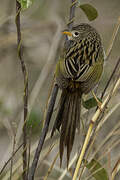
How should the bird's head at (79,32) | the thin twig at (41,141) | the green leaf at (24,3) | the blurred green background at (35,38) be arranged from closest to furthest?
the green leaf at (24,3) < the thin twig at (41,141) < the bird's head at (79,32) < the blurred green background at (35,38)

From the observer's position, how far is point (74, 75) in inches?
114

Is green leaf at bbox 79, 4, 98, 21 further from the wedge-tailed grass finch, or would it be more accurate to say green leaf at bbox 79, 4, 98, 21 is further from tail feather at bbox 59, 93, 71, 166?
tail feather at bbox 59, 93, 71, 166

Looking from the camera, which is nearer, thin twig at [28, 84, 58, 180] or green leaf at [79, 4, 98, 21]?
thin twig at [28, 84, 58, 180]

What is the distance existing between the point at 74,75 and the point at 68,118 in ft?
1.22

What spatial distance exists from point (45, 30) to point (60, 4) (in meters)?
0.54

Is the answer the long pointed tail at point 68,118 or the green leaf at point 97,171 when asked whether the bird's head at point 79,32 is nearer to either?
the long pointed tail at point 68,118

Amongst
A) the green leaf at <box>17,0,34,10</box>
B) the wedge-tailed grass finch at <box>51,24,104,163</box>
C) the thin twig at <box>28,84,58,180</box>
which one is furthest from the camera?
the wedge-tailed grass finch at <box>51,24,104,163</box>

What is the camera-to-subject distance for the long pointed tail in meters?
2.61

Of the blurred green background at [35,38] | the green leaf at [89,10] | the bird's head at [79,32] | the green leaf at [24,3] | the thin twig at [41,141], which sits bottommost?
the blurred green background at [35,38]

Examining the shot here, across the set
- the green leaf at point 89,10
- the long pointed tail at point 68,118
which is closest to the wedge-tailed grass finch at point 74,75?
the long pointed tail at point 68,118

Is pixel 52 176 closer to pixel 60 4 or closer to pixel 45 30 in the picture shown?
pixel 45 30

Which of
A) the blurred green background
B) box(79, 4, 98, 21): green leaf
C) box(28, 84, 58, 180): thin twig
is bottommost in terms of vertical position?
the blurred green background

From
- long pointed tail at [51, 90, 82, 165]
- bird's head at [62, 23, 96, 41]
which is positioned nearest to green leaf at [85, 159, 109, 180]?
long pointed tail at [51, 90, 82, 165]

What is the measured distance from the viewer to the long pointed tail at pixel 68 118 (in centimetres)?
261
